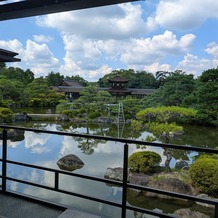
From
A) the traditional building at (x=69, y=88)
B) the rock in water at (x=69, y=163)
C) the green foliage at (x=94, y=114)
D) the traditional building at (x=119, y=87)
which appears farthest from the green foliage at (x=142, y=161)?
the traditional building at (x=69, y=88)

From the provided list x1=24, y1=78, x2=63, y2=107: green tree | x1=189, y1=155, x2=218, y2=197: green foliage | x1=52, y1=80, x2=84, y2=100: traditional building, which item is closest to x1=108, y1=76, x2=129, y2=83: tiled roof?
x1=52, y1=80, x2=84, y2=100: traditional building

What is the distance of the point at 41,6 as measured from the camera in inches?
47.6

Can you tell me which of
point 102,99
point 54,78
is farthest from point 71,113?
point 54,78

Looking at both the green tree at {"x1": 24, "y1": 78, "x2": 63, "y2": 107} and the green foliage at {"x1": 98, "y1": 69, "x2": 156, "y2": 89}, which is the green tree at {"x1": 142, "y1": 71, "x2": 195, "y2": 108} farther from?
the green tree at {"x1": 24, "y1": 78, "x2": 63, "y2": 107}

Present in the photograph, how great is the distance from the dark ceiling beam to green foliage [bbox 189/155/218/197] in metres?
4.54

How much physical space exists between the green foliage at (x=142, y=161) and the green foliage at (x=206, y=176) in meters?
1.36

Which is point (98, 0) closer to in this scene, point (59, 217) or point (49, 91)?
point (59, 217)

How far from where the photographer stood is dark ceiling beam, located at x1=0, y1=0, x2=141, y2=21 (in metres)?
1.14

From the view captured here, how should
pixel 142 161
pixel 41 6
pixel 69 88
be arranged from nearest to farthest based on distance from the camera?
pixel 41 6
pixel 142 161
pixel 69 88

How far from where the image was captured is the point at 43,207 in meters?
1.64

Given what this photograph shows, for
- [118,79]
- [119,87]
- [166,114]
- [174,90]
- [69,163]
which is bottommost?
[69,163]

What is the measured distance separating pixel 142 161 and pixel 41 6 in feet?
18.3

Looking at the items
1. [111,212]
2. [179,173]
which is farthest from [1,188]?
[179,173]

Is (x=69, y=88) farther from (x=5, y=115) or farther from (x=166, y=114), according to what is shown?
(x=166, y=114)
